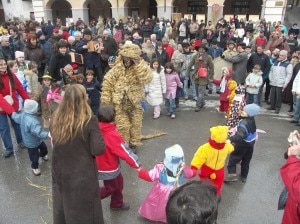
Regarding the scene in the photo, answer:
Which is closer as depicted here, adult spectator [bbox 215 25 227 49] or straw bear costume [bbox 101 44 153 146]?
straw bear costume [bbox 101 44 153 146]

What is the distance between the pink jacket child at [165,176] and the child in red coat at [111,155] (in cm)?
24

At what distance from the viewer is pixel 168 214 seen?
157cm

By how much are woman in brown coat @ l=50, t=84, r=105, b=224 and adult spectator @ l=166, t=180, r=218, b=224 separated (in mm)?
1277

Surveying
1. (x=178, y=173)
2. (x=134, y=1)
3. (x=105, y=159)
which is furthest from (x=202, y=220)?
(x=134, y=1)

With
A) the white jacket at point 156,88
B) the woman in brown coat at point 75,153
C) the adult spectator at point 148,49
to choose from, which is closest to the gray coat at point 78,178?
the woman in brown coat at point 75,153

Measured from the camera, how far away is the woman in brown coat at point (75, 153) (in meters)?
2.65

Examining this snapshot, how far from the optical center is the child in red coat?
3.35 meters

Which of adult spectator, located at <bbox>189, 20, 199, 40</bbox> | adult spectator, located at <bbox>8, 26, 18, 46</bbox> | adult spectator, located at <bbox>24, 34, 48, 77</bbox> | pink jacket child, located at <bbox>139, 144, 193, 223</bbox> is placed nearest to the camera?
pink jacket child, located at <bbox>139, 144, 193, 223</bbox>

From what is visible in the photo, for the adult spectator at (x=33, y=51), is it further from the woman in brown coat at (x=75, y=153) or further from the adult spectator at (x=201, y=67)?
the woman in brown coat at (x=75, y=153)

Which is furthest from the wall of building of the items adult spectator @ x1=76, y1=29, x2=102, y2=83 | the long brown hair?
the long brown hair

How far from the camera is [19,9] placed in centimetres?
2883

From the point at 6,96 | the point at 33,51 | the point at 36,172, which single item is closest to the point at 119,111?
the point at 36,172

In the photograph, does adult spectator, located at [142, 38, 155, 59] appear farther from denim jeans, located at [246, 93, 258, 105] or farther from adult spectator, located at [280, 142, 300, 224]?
adult spectator, located at [280, 142, 300, 224]

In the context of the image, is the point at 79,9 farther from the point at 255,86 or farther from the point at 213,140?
the point at 213,140
